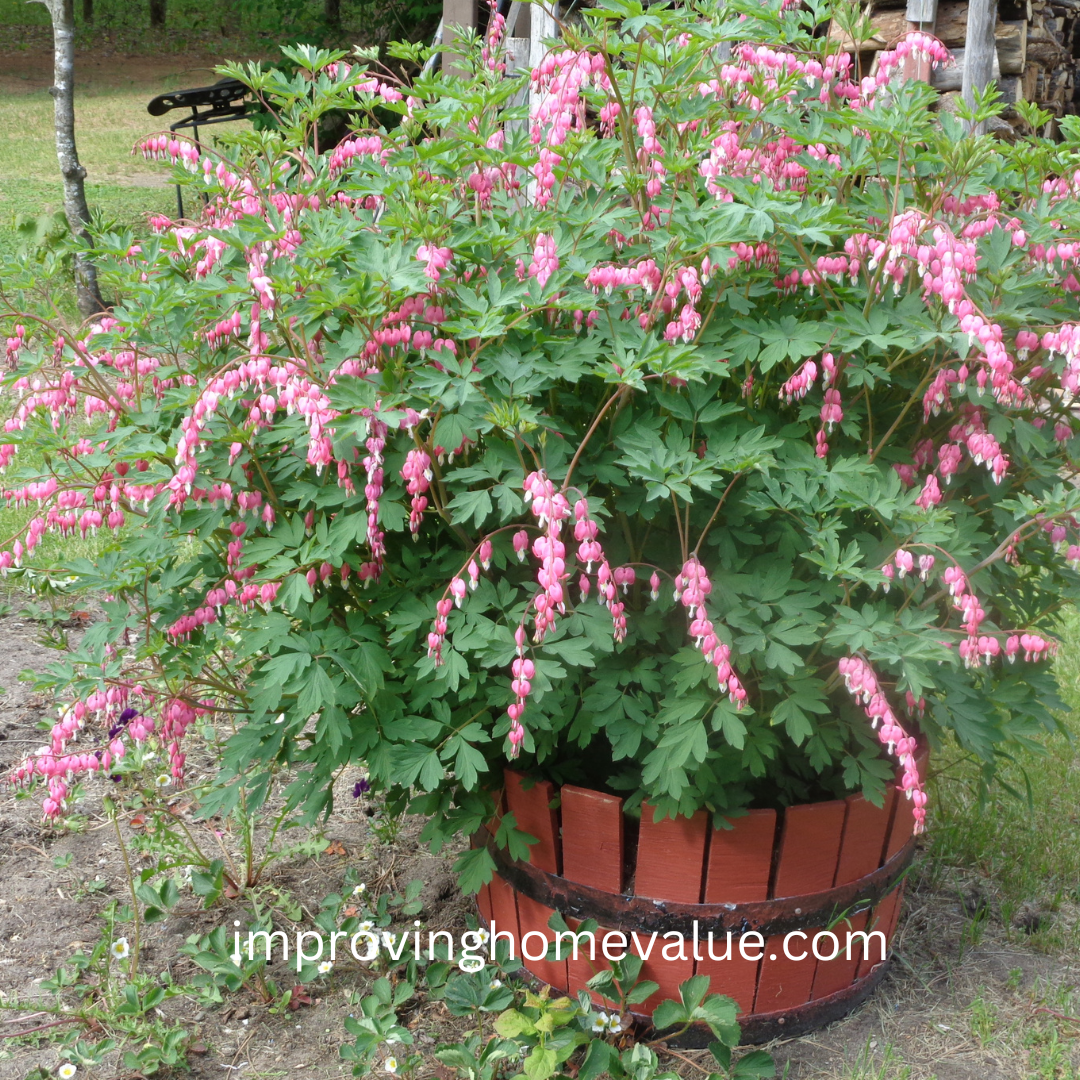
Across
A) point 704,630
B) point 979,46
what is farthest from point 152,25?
point 704,630

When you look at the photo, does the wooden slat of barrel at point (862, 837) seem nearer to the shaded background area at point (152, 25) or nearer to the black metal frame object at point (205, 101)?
the black metal frame object at point (205, 101)

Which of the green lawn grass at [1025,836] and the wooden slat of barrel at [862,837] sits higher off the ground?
the wooden slat of barrel at [862,837]

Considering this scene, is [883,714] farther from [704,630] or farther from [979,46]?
[979,46]

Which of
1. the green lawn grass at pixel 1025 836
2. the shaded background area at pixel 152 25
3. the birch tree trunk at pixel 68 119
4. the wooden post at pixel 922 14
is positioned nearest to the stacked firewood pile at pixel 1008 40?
the wooden post at pixel 922 14

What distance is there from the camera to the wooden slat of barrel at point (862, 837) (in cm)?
266

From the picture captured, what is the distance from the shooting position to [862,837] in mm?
2725

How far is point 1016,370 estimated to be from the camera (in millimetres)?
2410

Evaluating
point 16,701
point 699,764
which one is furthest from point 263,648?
point 16,701

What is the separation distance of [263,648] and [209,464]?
0.43m

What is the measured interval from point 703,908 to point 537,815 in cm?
45

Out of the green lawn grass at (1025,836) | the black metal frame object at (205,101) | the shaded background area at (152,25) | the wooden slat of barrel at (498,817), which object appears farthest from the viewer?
the shaded background area at (152,25)

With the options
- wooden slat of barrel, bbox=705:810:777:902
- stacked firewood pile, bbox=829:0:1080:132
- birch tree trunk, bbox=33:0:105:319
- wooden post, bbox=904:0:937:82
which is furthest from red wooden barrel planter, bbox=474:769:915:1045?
birch tree trunk, bbox=33:0:105:319

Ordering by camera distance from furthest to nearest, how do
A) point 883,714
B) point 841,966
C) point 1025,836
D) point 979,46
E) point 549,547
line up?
1. point 979,46
2. point 1025,836
3. point 841,966
4. point 883,714
5. point 549,547

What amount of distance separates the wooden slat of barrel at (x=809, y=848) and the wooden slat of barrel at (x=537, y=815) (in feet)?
1.78
